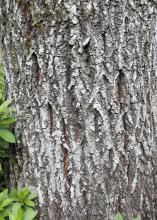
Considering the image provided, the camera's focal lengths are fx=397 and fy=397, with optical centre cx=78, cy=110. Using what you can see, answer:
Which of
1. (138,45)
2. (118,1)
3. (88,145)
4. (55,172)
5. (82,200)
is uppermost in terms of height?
(118,1)

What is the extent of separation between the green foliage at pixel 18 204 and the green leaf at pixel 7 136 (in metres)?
0.32

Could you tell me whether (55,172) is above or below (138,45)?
below

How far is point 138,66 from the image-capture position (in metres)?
2.49

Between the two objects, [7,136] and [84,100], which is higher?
[84,100]

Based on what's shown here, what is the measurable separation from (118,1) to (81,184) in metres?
1.15

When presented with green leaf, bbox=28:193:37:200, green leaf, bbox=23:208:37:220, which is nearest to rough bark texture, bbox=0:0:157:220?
green leaf, bbox=28:193:37:200

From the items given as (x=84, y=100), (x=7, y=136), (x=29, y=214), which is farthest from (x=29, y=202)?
(x=84, y=100)

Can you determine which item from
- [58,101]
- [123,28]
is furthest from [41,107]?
[123,28]

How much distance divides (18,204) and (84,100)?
0.75 meters

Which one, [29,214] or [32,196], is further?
[32,196]

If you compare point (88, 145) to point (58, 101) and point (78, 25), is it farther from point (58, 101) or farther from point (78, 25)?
point (78, 25)

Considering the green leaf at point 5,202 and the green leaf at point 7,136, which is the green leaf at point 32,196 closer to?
the green leaf at point 5,202

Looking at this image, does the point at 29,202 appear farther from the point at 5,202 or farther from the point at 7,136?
the point at 7,136

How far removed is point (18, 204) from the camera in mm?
2416
